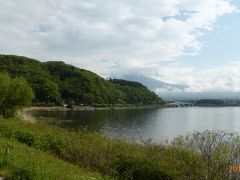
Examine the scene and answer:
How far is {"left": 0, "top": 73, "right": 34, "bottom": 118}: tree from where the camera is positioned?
6291cm

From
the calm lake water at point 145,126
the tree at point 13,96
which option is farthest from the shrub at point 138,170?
the tree at point 13,96

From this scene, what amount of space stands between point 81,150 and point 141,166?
13.3 feet

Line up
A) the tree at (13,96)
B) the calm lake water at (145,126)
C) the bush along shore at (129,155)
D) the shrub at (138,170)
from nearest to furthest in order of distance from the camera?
the bush along shore at (129,155)
the shrub at (138,170)
the tree at (13,96)
the calm lake water at (145,126)

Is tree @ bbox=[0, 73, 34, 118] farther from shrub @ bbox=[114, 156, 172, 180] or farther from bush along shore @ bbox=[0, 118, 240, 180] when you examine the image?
shrub @ bbox=[114, 156, 172, 180]

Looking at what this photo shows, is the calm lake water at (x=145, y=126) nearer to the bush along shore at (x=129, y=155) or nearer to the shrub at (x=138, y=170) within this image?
the bush along shore at (x=129, y=155)

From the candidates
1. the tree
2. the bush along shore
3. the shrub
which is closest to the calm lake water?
the tree

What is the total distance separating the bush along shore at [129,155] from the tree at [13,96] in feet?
127

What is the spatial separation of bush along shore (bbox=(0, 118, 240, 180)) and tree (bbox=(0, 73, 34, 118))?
38.7 m

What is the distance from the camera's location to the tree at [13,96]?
6291 centimetres

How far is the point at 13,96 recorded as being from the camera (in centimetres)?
6444

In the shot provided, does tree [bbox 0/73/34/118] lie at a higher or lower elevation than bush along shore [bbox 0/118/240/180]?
higher

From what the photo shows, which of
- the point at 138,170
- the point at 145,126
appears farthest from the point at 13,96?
the point at 145,126

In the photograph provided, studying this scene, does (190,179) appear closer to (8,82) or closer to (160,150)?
(160,150)

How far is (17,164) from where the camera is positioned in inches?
508
